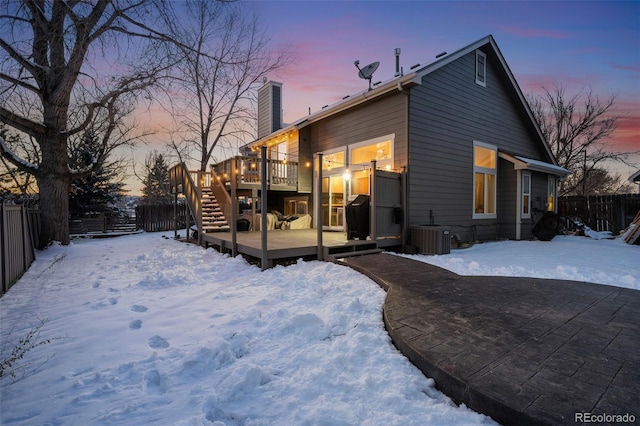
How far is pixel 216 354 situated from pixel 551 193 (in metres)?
14.2

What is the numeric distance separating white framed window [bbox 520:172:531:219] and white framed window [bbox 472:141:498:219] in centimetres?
86

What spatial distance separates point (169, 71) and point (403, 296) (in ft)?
19.7

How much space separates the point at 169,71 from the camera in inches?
231

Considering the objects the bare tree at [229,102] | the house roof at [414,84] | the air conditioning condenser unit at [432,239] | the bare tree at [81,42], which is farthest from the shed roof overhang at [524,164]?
the bare tree at [81,42]

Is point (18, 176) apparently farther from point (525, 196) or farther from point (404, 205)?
point (525, 196)

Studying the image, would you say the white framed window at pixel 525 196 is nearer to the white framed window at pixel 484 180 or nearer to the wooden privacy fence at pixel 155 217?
the white framed window at pixel 484 180

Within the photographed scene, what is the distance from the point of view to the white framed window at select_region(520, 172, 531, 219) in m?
9.99

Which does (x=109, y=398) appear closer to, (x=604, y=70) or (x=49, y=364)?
(x=49, y=364)

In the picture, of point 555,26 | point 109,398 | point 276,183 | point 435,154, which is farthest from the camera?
point 276,183

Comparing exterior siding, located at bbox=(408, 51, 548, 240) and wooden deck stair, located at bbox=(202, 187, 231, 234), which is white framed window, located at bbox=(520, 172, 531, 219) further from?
wooden deck stair, located at bbox=(202, 187, 231, 234)

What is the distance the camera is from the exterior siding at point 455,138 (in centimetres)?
772

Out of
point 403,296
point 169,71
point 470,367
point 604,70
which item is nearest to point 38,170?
point 169,71

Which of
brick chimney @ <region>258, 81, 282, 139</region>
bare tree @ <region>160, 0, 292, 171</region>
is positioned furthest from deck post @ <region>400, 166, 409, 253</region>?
brick chimney @ <region>258, 81, 282, 139</region>

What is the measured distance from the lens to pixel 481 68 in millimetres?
9445
